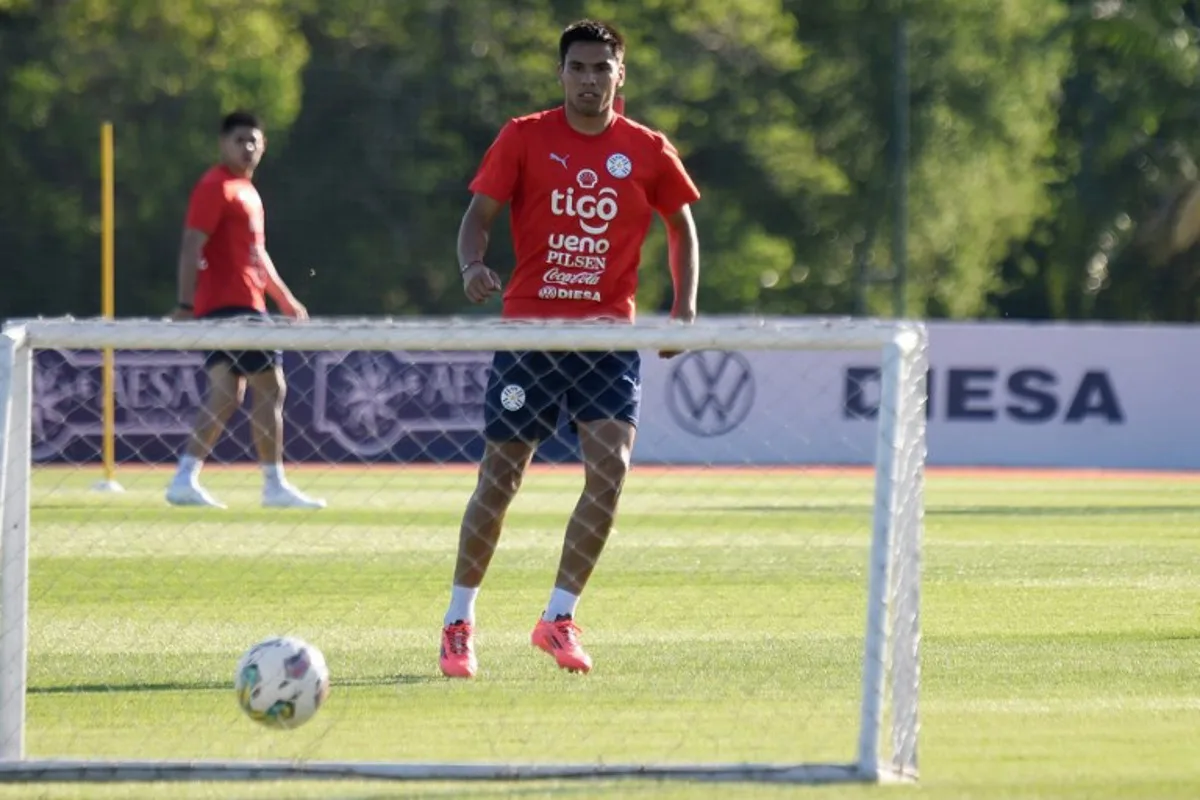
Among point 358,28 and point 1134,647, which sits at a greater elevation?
point 358,28

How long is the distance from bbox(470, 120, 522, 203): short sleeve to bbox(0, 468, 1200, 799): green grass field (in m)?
1.53

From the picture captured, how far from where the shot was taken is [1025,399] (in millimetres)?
25781

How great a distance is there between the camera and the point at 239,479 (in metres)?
19.6

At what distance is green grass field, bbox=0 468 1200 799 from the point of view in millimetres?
6172

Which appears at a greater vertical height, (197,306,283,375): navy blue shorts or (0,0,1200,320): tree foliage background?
(0,0,1200,320): tree foliage background

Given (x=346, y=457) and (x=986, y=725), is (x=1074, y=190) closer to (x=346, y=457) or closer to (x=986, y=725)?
(x=346, y=457)

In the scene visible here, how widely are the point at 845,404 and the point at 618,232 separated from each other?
1673 cm

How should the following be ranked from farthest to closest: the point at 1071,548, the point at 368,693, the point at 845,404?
1. the point at 845,404
2. the point at 1071,548
3. the point at 368,693

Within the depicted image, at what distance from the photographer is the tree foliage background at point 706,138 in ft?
97.7

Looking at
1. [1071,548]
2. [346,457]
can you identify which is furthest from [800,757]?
[346,457]

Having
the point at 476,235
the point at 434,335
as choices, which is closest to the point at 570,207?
the point at 476,235

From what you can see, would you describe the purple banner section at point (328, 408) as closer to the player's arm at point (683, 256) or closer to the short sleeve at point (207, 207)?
the short sleeve at point (207, 207)

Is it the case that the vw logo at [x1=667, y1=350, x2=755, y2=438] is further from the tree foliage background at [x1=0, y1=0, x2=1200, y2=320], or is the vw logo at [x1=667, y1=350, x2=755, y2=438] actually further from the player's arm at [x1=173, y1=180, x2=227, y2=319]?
the player's arm at [x1=173, y1=180, x2=227, y2=319]

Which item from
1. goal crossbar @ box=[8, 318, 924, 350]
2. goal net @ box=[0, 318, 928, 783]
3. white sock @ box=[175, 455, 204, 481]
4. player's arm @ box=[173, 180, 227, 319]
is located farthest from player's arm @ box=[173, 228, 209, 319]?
goal crossbar @ box=[8, 318, 924, 350]
